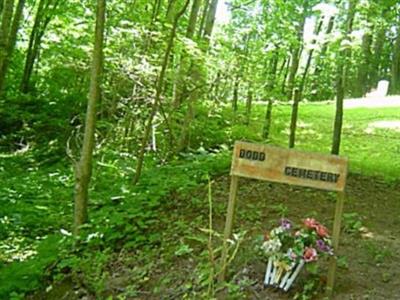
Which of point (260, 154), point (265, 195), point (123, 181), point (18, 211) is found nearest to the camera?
point (260, 154)

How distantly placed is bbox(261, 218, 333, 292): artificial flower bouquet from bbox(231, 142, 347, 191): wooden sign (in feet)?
1.10

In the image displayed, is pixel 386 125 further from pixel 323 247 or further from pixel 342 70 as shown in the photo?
pixel 323 247

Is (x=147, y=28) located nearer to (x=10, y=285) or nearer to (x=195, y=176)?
(x=195, y=176)

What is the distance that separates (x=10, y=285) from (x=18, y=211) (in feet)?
7.82

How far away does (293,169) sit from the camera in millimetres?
4137

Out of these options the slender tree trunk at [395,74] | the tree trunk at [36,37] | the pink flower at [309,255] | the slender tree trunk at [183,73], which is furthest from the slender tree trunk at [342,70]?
the slender tree trunk at [395,74]

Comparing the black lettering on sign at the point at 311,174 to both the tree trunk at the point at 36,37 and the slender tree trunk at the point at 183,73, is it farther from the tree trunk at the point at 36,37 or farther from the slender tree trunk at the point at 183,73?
the tree trunk at the point at 36,37

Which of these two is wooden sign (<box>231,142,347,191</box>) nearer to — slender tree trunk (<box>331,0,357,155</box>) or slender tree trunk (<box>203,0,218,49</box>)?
slender tree trunk (<box>331,0,357,155</box>)

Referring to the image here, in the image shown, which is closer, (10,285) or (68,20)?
(10,285)

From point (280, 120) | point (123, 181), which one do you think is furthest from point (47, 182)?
point (280, 120)

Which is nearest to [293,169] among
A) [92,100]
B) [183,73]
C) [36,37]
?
[92,100]

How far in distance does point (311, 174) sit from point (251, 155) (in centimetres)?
49

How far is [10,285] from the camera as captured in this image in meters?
4.82

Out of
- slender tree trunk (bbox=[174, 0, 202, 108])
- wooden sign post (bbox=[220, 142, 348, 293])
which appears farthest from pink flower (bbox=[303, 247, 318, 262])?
slender tree trunk (bbox=[174, 0, 202, 108])
